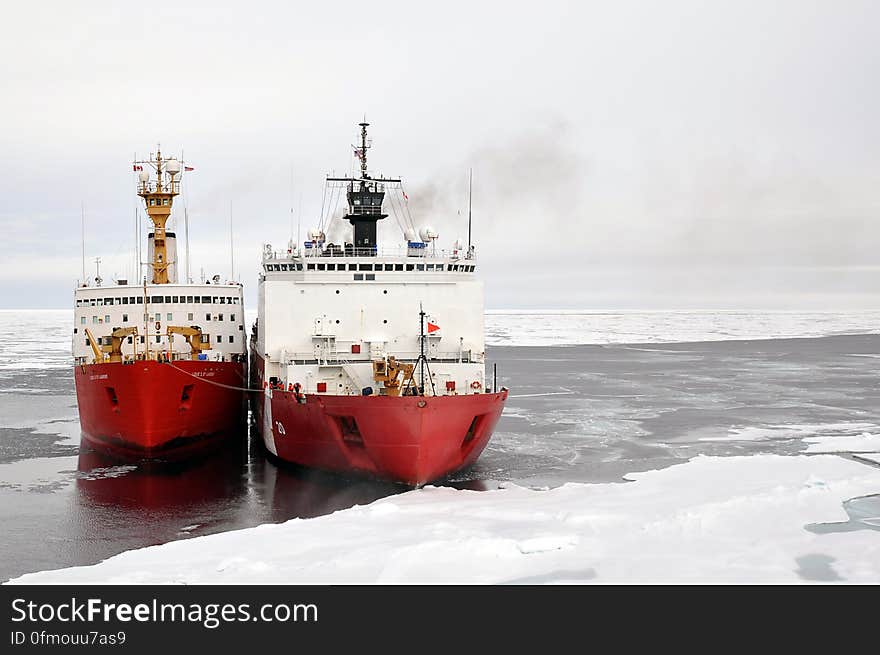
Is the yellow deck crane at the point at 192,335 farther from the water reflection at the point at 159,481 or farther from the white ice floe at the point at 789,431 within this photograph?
the white ice floe at the point at 789,431

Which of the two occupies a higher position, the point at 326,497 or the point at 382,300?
the point at 382,300

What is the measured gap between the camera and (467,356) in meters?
24.2

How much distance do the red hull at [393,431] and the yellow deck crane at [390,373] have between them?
4.68 feet

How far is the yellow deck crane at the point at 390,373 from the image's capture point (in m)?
21.6

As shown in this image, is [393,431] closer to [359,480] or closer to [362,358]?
[359,480]

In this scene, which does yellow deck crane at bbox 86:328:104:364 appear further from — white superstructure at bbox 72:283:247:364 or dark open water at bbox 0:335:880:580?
dark open water at bbox 0:335:880:580

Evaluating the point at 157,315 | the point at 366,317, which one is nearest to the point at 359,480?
the point at 366,317

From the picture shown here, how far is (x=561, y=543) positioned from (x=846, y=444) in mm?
15744

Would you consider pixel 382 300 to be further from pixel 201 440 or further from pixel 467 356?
pixel 201 440

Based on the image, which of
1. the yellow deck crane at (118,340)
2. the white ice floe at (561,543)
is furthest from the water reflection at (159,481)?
the white ice floe at (561,543)

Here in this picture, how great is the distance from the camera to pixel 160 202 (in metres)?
32.2
